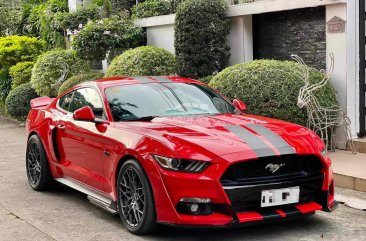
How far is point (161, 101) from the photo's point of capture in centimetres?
602

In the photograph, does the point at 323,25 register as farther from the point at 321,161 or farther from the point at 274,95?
the point at 321,161

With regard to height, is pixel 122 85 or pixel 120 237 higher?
pixel 122 85

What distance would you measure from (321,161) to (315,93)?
3.52m

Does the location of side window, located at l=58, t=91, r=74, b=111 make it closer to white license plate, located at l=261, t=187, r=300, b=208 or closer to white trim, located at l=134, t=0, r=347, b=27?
white license plate, located at l=261, t=187, r=300, b=208

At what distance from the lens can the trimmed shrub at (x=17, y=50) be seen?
17.2 meters

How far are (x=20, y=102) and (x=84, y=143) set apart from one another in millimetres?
9629

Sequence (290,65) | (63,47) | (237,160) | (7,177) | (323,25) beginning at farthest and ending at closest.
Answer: (63,47), (323,25), (290,65), (7,177), (237,160)

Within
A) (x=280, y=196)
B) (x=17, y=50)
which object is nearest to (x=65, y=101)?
(x=280, y=196)

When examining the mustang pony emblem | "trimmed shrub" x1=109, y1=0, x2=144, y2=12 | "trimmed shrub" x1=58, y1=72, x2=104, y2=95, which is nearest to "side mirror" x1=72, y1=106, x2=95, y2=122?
the mustang pony emblem

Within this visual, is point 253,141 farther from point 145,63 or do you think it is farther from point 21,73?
point 21,73

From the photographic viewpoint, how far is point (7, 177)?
8156 mm

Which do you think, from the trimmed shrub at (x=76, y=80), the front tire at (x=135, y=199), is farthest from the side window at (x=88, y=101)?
the trimmed shrub at (x=76, y=80)

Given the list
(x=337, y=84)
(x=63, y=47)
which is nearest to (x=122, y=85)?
(x=337, y=84)

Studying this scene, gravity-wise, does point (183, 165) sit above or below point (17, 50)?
below
